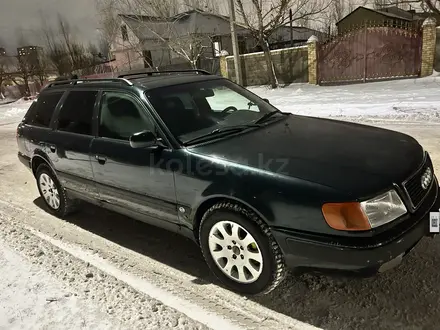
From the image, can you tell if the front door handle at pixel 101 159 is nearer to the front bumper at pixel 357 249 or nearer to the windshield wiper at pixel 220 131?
the windshield wiper at pixel 220 131

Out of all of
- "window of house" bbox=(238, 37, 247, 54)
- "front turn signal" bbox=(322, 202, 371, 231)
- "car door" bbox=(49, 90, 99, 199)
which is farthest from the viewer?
"window of house" bbox=(238, 37, 247, 54)

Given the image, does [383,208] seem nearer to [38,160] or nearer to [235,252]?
[235,252]

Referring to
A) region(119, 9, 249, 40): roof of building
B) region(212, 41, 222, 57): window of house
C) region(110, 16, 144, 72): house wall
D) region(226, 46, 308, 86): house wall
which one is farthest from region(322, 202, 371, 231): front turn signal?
region(110, 16, 144, 72): house wall

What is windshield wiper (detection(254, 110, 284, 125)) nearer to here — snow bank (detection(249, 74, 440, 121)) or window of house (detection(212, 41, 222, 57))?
snow bank (detection(249, 74, 440, 121))

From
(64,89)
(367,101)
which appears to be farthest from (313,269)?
(367,101)

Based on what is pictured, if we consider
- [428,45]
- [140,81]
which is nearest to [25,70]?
[428,45]

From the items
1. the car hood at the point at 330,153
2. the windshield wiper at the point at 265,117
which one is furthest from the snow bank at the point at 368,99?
the car hood at the point at 330,153

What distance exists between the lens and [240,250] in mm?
2791

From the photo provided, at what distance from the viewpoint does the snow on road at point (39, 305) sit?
2.70 metres

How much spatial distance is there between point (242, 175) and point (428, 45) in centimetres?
1417

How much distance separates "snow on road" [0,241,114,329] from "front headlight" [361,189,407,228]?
1862 mm

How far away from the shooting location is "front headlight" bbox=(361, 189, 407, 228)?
2.32 m

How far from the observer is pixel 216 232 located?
9.50 ft

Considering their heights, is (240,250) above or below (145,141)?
below
